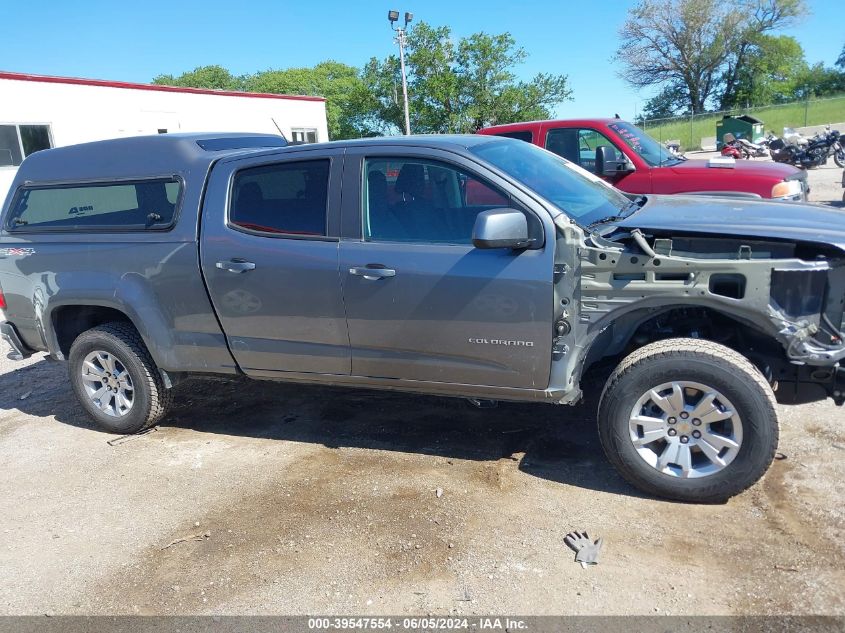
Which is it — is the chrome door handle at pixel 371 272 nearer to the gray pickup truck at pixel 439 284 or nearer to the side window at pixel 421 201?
the gray pickup truck at pixel 439 284

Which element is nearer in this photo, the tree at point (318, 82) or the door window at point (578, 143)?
the door window at point (578, 143)

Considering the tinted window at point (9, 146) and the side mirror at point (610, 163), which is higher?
the tinted window at point (9, 146)

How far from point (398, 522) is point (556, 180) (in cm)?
220

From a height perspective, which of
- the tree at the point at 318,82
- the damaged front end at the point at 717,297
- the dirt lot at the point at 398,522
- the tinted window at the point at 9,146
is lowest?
the dirt lot at the point at 398,522

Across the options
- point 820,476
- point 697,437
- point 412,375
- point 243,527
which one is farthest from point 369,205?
point 820,476

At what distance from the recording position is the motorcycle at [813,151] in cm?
1786

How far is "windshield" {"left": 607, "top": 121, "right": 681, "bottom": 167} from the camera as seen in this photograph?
7.62m

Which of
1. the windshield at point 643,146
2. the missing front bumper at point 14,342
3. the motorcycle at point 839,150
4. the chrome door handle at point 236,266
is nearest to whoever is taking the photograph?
the chrome door handle at point 236,266

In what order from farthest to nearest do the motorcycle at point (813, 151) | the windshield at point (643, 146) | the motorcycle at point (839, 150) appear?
the motorcycle at point (813, 151), the motorcycle at point (839, 150), the windshield at point (643, 146)

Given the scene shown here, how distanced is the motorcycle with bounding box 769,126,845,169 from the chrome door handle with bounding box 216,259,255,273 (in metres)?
17.6

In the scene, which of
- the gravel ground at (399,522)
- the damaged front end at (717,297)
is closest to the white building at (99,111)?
the gravel ground at (399,522)

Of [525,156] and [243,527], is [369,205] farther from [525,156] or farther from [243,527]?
[243,527]

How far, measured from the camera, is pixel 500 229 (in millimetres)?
3363

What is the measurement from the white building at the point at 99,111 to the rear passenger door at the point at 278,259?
8.91 meters
